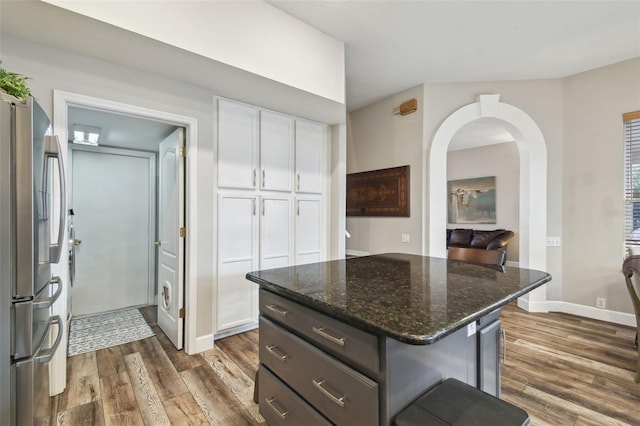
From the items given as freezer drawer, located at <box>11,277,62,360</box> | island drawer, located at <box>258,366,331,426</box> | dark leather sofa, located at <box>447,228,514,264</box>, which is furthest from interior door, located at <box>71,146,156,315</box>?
dark leather sofa, located at <box>447,228,514,264</box>

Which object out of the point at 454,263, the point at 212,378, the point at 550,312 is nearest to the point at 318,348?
the point at 454,263

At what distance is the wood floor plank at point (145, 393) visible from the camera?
1.75m

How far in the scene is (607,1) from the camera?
7.65 ft

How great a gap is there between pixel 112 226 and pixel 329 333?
3635 millimetres

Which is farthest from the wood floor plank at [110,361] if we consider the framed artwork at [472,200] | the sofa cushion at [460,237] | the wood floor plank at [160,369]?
the framed artwork at [472,200]

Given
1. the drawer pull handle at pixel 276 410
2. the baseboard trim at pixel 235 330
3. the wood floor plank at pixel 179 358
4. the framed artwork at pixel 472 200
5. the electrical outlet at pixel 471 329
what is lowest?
the wood floor plank at pixel 179 358

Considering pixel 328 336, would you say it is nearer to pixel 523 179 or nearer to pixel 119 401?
pixel 119 401

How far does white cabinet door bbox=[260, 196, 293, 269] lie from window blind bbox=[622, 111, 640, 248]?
3.73 metres

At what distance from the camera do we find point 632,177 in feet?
10.4

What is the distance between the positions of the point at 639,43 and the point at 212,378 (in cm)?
505

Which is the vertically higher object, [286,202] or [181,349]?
[286,202]

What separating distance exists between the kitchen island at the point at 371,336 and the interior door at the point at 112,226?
3.00 meters

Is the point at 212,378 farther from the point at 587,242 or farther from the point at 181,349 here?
the point at 587,242

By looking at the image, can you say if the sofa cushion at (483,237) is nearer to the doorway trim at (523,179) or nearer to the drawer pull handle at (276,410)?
the doorway trim at (523,179)
